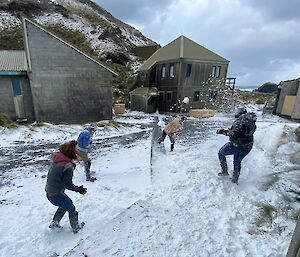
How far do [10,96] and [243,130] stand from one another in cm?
1656

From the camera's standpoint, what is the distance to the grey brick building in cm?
1600

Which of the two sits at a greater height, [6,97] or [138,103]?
[6,97]

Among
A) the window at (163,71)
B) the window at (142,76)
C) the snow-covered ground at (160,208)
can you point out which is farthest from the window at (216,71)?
the snow-covered ground at (160,208)

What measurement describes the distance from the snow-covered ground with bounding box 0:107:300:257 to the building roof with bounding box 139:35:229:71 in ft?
60.7

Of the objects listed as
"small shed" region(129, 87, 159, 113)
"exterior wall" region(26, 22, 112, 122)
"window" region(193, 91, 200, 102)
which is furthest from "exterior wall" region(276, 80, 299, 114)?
"exterior wall" region(26, 22, 112, 122)

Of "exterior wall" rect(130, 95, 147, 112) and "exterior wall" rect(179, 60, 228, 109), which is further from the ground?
"exterior wall" rect(179, 60, 228, 109)

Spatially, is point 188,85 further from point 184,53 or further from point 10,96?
point 10,96

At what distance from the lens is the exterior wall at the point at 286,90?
2291cm

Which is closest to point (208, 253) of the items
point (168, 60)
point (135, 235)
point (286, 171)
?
point (135, 235)

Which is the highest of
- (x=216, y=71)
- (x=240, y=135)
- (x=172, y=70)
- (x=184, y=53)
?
(x=184, y=53)

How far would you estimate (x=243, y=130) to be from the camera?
5574mm

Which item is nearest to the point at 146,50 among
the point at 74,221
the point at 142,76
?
the point at 142,76

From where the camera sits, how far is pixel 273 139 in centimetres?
1001

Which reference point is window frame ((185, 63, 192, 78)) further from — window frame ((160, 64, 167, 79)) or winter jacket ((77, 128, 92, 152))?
winter jacket ((77, 128, 92, 152))
